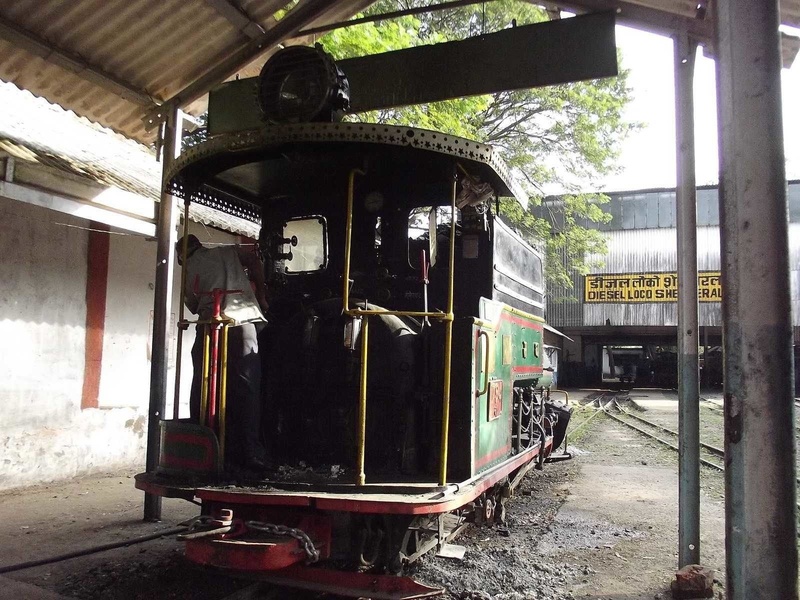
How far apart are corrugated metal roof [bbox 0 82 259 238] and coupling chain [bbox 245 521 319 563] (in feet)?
13.9

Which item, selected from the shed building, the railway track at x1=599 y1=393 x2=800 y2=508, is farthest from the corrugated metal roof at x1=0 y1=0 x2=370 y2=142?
the shed building

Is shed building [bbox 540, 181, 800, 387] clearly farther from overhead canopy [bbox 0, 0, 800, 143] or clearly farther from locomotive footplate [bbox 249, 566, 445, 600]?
locomotive footplate [bbox 249, 566, 445, 600]

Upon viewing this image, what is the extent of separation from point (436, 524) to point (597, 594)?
121cm

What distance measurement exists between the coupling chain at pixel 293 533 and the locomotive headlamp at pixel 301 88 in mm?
2529

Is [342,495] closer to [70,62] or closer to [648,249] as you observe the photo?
A: [70,62]

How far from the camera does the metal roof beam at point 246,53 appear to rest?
5.80 metres

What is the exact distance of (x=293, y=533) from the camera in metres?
3.41

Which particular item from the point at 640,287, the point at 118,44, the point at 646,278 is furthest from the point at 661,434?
the point at 646,278

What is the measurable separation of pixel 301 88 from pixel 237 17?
2072 mm

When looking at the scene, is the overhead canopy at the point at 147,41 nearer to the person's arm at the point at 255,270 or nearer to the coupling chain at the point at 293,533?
the person's arm at the point at 255,270

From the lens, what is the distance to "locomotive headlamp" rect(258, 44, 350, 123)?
164 inches

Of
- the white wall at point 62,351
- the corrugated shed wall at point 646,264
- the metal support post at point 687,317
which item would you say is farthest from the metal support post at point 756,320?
the corrugated shed wall at point 646,264

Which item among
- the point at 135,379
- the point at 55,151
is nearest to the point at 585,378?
the point at 135,379

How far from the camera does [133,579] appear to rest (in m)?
4.34
